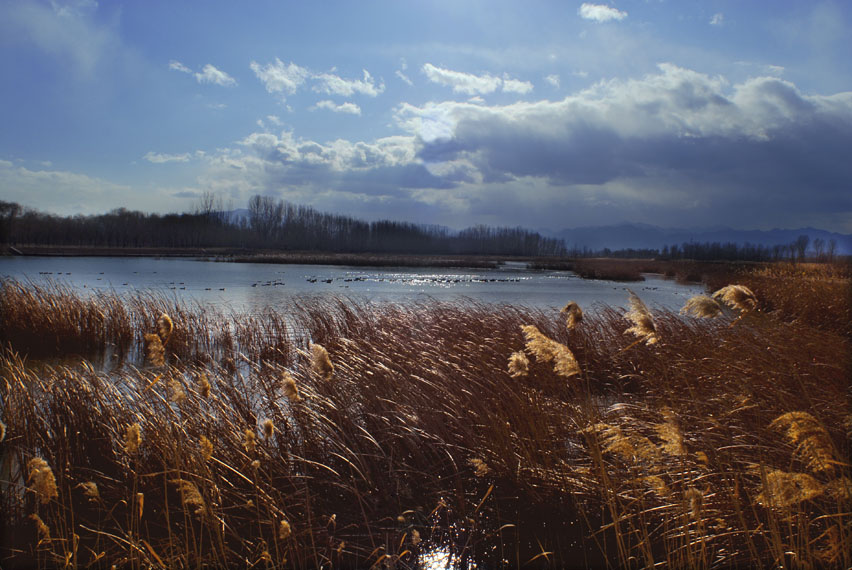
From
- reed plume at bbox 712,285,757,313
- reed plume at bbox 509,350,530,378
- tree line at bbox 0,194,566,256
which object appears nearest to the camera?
reed plume at bbox 509,350,530,378

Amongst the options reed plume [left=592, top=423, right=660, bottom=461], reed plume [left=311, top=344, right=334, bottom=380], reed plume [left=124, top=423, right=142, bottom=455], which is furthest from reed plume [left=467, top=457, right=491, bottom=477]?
reed plume [left=124, top=423, right=142, bottom=455]

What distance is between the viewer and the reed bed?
2.81m

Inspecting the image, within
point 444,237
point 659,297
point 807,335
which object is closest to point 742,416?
point 807,335

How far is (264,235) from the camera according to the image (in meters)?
94.9

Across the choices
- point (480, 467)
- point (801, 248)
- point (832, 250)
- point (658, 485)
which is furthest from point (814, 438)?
point (801, 248)

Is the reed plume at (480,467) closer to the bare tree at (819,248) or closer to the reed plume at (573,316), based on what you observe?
the reed plume at (573,316)

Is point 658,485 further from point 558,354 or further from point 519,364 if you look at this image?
point 519,364

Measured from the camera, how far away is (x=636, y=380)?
23.9 ft

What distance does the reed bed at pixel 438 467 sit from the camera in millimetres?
2807

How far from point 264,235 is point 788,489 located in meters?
98.2

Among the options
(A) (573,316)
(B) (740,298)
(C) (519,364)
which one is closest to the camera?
(C) (519,364)

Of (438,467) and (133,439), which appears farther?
(438,467)

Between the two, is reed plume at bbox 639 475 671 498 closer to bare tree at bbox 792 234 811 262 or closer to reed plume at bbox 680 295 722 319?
reed plume at bbox 680 295 722 319

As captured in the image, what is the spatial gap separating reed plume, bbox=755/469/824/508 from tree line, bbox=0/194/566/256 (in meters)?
60.4
